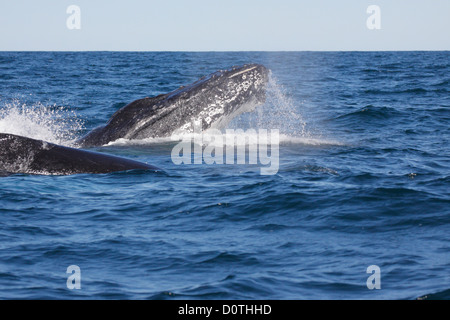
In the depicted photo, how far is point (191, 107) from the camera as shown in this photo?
1342cm

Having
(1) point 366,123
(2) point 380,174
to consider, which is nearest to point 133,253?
(2) point 380,174

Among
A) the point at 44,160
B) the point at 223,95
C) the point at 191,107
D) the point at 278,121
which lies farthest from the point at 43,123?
the point at 44,160

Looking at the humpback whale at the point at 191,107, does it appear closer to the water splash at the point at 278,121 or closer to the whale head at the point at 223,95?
the whale head at the point at 223,95

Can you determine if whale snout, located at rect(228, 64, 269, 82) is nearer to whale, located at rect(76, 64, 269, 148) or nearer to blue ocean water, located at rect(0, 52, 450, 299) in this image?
whale, located at rect(76, 64, 269, 148)

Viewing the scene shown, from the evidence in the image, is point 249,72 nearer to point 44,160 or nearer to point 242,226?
point 44,160

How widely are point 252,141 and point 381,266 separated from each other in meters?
8.68

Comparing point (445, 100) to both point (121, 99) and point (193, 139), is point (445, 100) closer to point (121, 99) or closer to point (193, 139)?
point (121, 99)

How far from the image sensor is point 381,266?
693 centimetres

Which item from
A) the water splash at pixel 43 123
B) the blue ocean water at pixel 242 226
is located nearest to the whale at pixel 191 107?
the blue ocean water at pixel 242 226

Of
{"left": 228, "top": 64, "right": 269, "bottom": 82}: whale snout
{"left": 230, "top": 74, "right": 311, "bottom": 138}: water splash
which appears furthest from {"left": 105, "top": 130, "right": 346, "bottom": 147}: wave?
{"left": 228, "top": 64, "right": 269, "bottom": 82}: whale snout

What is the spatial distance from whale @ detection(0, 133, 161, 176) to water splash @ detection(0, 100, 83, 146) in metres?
2.63

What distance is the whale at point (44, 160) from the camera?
10.6 m

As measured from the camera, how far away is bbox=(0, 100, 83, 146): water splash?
1639 centimetres

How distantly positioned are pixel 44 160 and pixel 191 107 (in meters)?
3.70
